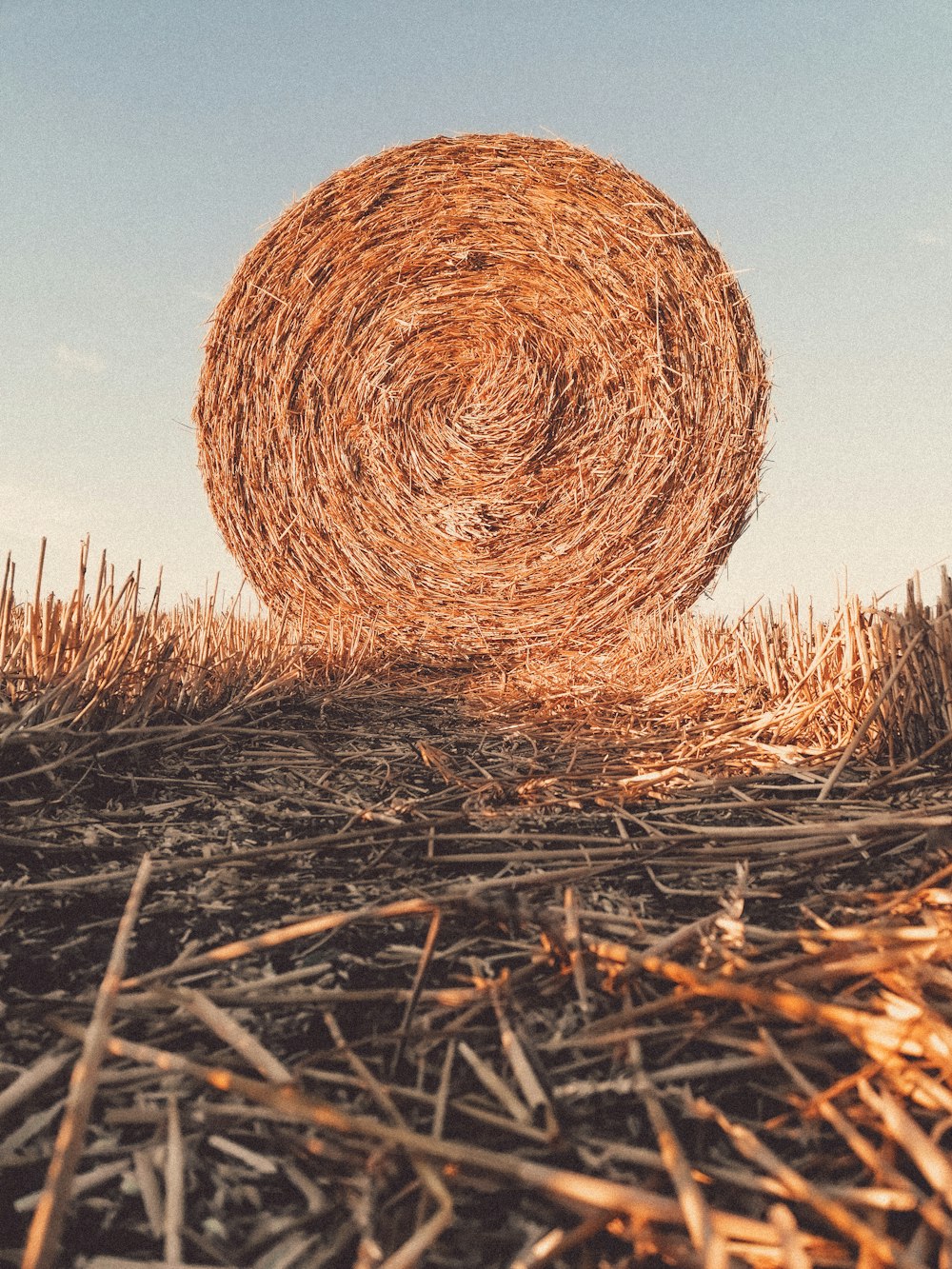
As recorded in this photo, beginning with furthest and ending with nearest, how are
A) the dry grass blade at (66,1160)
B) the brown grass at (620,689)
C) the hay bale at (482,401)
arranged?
the hay bale at (482,401), the brown grass at (620,689), the dry grass blade at (66,1160)

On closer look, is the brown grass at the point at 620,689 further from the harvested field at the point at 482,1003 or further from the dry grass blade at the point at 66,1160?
the dry grass blade at the point at 66,1160

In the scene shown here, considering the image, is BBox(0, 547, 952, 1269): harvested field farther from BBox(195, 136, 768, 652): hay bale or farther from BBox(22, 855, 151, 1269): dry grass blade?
BBox(195, 136, 768, 652): hay bale

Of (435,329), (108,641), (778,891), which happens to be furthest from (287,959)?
(435,329)

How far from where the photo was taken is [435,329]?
4391mm

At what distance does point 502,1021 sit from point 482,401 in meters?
3.94

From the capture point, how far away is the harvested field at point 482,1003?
1.99 feet

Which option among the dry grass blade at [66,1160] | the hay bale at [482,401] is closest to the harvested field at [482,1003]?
the dry grass blade at [66,1160]

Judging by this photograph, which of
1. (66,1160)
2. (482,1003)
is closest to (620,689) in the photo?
(482,1003)

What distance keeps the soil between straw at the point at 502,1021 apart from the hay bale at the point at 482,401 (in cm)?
283

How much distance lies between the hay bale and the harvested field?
2359 millimetres

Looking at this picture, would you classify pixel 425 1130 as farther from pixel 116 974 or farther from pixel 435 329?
pixel 435 329

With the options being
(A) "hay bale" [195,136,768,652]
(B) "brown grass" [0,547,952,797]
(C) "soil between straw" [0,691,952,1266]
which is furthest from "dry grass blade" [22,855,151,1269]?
(A) "hay bale" [195,136,768,652]

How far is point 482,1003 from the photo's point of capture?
2.78 ft

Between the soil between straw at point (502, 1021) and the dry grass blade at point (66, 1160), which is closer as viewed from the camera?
the dry grass blade at point (66, 1160)
